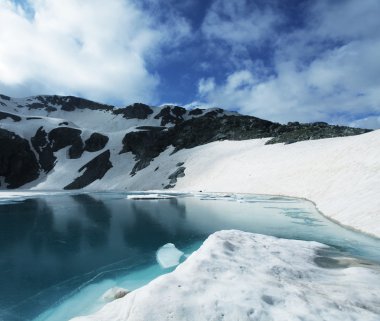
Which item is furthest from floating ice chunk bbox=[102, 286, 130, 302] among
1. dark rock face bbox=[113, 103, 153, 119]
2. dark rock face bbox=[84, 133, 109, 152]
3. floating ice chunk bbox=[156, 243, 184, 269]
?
dark rock face bbox=[113, 103, 153, 119]

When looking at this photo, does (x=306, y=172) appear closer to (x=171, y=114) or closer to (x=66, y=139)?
(x=66, y=139)

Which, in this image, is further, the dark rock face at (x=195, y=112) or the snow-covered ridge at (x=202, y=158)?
the dark rock face at (x=195, y=112)

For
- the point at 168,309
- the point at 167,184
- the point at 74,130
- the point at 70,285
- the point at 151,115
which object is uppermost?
the point at 151,115

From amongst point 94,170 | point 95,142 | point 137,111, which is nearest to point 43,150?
point 95,142

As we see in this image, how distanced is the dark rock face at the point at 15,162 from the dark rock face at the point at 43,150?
2637 mm

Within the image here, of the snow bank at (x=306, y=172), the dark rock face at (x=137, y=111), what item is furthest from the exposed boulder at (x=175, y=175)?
the dark rock face at (x=137, y=111)

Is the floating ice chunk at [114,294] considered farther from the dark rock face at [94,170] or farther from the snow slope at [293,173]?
the dark rock face at [94,170]

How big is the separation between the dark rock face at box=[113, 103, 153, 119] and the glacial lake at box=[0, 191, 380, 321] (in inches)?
5627

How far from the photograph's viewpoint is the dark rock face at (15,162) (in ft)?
390

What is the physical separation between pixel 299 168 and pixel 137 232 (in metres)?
31.1

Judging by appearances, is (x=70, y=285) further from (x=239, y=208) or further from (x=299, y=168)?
(x=299, y=168)

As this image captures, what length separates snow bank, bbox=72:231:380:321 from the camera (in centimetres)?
762

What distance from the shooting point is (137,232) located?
24.7 m

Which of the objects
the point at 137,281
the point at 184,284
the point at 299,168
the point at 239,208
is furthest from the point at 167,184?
the point at 184,284
